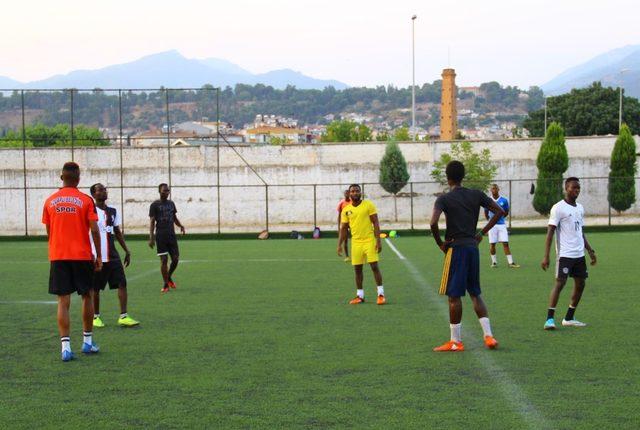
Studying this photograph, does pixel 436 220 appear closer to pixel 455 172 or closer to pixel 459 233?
pixel 459 233

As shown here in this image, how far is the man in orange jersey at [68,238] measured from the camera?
915 centimetres

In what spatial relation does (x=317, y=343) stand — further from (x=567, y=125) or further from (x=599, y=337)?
(x=567, y=125)

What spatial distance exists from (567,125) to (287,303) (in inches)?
3259

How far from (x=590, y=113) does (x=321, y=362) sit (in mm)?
85687

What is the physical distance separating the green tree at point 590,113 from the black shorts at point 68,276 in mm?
83826

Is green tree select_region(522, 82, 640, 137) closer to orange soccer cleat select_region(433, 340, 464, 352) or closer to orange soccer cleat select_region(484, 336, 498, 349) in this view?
orange soccer cleat select_region(484, 336, 498, 349)

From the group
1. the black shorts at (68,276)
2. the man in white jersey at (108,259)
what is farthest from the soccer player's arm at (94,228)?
the man in white jersey at (108,259)

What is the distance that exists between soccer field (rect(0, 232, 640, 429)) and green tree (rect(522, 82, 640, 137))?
7534 centimetres

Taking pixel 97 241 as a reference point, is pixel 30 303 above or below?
below

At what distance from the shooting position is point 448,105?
95.8 meters

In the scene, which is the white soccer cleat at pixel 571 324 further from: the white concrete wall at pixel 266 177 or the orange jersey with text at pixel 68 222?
the white concrete wall at pixel 266 177

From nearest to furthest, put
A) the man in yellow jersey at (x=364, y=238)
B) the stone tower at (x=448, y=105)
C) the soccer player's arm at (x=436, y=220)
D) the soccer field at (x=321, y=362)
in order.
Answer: the soccer field at (x=321, y=362) < the soccer player's arm at (x=436, y=220) < the man in yellow jersey at (x=364, y=238) < the stone tower at (x=448, y=105)

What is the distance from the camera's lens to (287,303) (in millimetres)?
13953

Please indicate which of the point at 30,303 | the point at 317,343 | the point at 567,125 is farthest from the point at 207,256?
the point at 567,125
